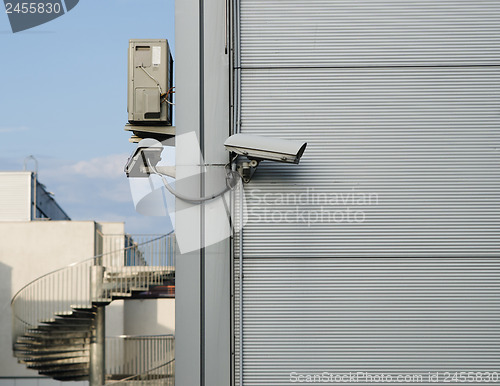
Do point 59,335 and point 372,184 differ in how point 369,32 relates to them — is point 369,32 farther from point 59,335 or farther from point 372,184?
point 59,335

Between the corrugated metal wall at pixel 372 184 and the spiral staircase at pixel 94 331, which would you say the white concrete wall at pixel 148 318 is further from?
the corrugated metal wall at pixel 372 184

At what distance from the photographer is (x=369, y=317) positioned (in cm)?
512

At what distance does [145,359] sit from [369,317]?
13.3 meters

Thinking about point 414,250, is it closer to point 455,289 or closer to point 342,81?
point 455,289

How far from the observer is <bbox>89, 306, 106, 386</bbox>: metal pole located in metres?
17.0

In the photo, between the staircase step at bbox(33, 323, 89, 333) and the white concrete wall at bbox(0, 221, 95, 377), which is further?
the white concrete wall at bbox(0, 221, 95, 377)

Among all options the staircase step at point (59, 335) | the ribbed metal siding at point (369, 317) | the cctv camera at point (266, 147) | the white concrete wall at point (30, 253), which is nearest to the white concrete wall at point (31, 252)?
the white concrete wall at point (30, 253)

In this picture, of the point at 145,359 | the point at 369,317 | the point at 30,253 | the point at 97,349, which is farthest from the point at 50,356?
the point at 369,317

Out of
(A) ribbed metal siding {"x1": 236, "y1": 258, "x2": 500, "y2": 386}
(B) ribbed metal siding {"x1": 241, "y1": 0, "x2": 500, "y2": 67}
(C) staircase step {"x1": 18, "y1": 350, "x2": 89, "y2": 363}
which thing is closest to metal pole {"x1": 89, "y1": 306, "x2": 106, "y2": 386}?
(C) staircase step {"x1": 18, "y1": 350, "x2": 89, "y2": 363}

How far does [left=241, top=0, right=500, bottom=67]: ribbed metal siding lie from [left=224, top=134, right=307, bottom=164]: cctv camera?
2.54 feet

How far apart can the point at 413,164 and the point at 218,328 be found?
1.97 metres

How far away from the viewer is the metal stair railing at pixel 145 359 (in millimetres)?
15688

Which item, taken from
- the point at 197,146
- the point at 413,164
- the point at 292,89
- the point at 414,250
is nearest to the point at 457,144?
the point at 413,164

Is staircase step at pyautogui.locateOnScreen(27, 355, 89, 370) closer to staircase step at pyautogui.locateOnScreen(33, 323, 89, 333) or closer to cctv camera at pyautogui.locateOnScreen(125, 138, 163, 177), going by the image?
staircase step at pyautogui.locateOnScreen(33, 323, 89, 333)
